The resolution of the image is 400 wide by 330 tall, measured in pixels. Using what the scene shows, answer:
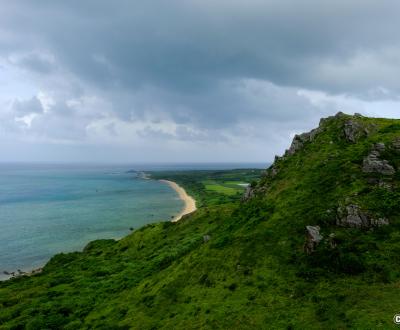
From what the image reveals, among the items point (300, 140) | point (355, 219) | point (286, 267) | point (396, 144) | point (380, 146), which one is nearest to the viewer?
point (286, 267)

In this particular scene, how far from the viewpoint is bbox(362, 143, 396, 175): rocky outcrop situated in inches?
1583

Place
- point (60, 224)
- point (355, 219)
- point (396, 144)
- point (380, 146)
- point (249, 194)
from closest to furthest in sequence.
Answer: point (355, 219), point (396, 144), point (380, 146), point (249, 194), point (60, 224)

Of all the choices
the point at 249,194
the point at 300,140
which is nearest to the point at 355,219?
the point at 249,194

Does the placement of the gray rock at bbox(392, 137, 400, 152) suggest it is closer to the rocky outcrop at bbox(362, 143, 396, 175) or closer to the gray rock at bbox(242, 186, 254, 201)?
the rocky outcrop at bbox(362, 143, 396, 175)

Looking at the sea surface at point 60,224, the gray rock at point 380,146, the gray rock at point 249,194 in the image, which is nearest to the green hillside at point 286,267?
the gray rock at point 380,146

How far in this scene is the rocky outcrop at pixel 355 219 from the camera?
34406 mm

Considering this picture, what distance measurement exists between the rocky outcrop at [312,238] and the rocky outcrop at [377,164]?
11686mm

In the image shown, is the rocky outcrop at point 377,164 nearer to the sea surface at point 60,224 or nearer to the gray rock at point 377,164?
the gray rock at point 377,164

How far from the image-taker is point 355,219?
116ft

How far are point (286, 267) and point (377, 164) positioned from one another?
18222mm

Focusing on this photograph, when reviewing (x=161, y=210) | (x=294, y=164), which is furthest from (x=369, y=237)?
(x=161, y=210)

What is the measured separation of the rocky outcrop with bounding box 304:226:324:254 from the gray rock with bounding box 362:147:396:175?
11.7 meters

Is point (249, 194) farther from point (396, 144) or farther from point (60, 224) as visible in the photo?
point (60, 224)

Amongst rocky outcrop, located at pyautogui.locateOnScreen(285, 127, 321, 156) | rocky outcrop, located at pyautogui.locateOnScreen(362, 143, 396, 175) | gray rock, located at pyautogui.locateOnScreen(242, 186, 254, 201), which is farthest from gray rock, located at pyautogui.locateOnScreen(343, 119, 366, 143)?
gray rock, located at pyautogui.locateOnScreen(242, 186, 254, 201)
